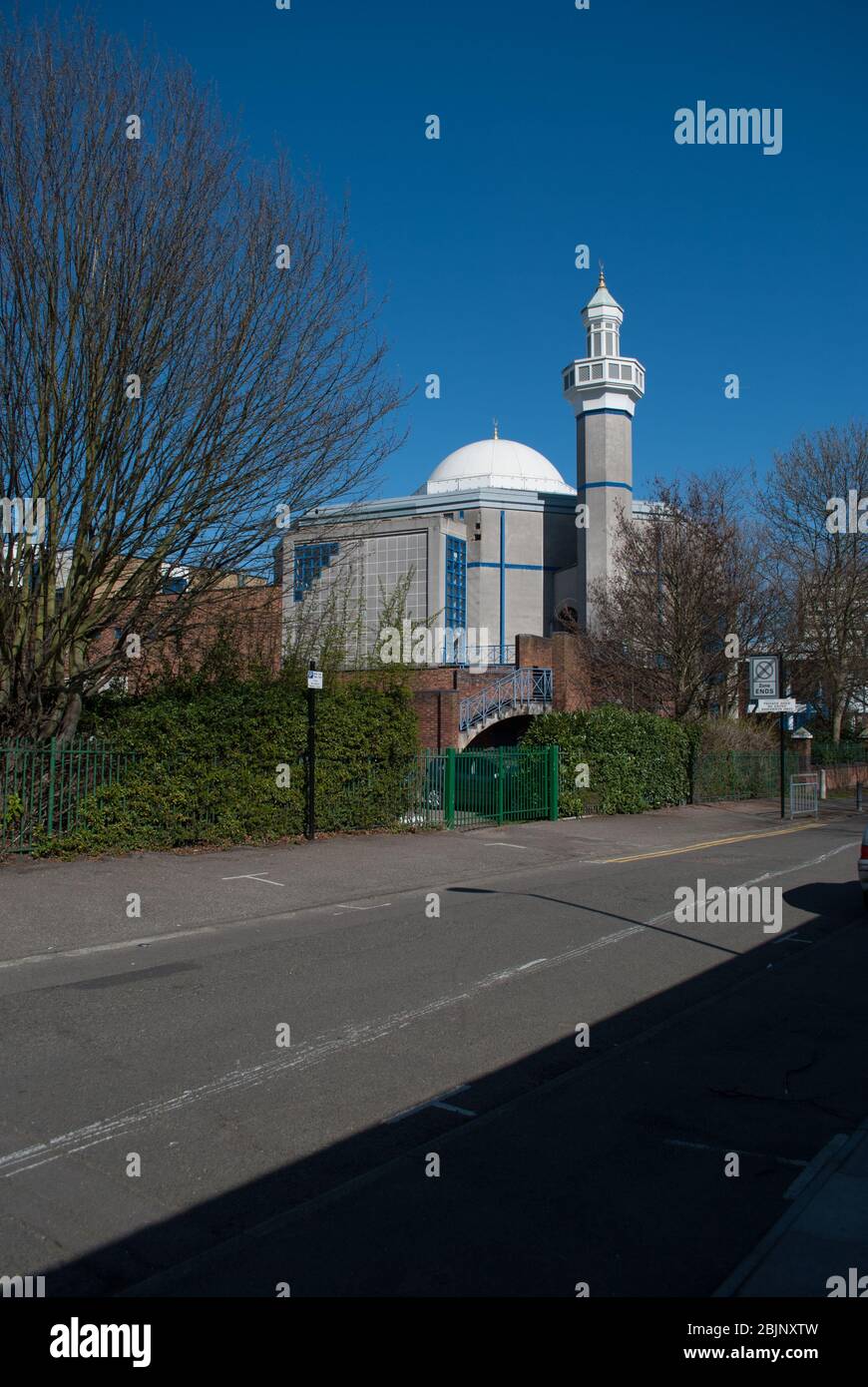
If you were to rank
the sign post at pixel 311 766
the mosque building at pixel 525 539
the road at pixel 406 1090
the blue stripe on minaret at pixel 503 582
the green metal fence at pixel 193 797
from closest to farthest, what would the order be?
the road at pixel 406 1090 → the green metal fence at pixel 193 797 → the sign post at pixel 311 766 → the mosque building at pixel 525 539 → the blue stripe on minaret at pixel 503 582

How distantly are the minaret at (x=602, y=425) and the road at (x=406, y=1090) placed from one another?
37800 millimetres

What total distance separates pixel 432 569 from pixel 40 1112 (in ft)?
141

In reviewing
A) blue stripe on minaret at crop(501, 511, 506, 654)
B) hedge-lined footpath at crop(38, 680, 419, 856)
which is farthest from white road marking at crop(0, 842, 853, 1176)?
blue stripe on minaret at crop(501, 511, 506, 654)

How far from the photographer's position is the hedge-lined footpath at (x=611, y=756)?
84.9 feet

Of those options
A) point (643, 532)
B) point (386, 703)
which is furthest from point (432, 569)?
point (386, 703)

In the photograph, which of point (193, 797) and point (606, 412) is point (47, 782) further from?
point (606, 412)

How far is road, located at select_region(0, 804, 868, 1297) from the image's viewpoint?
3973mm

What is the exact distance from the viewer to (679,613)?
120ft

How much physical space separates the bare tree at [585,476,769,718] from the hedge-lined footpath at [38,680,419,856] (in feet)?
63.1

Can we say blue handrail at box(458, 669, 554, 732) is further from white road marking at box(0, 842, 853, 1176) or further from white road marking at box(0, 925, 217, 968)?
white road marking at box(0, 842, 853, 1176)

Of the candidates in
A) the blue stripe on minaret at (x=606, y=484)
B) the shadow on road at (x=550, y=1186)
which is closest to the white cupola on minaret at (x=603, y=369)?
the blue stripe on minaret at (x=606, y=484)

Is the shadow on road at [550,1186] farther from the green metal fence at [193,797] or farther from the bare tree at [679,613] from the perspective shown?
the bare tree at [679,613]

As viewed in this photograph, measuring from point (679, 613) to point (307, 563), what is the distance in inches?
832

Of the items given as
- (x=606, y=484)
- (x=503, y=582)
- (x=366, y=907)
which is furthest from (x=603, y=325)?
(x=366, y=907)
